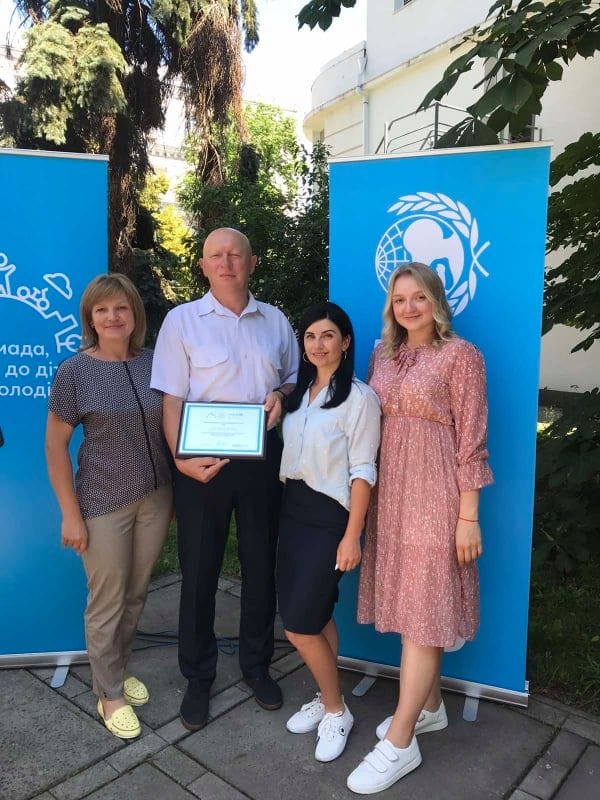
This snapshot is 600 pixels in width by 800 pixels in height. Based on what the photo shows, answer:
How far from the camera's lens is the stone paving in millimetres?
2428

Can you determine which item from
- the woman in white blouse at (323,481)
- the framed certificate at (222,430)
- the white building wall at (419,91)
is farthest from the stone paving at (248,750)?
the white building wall at (419,91)

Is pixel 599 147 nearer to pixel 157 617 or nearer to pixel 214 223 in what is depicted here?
pixel 157 617

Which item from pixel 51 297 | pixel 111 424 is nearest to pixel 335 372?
pixel 111 424

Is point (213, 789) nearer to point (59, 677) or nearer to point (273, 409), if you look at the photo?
point (59, 677)

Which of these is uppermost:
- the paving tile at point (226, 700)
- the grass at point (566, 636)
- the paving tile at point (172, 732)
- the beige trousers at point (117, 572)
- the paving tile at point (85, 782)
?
the beige trousers at point (117, 572)

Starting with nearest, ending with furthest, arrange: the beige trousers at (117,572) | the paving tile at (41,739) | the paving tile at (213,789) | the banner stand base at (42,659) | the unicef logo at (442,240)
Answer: the paving tile at (213,789)
the paving tile at (41,739)
the beige trousers at (117,572)
the unicef logo at (442,240)
the banner stand base at (42,659)

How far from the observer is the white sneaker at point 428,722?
273cm

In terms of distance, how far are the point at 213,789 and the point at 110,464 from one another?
1346 mm

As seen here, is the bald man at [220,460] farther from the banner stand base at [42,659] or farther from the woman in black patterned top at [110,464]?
the banner stand base at [42,659]

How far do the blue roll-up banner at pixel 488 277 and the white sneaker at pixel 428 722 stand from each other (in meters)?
0.28

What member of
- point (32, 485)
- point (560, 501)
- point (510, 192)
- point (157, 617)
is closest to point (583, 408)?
point (560, 501)

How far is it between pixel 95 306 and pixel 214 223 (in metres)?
5.16

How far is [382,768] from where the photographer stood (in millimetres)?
2430

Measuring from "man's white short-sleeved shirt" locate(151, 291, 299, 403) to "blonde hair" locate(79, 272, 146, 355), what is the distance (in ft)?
0.41
